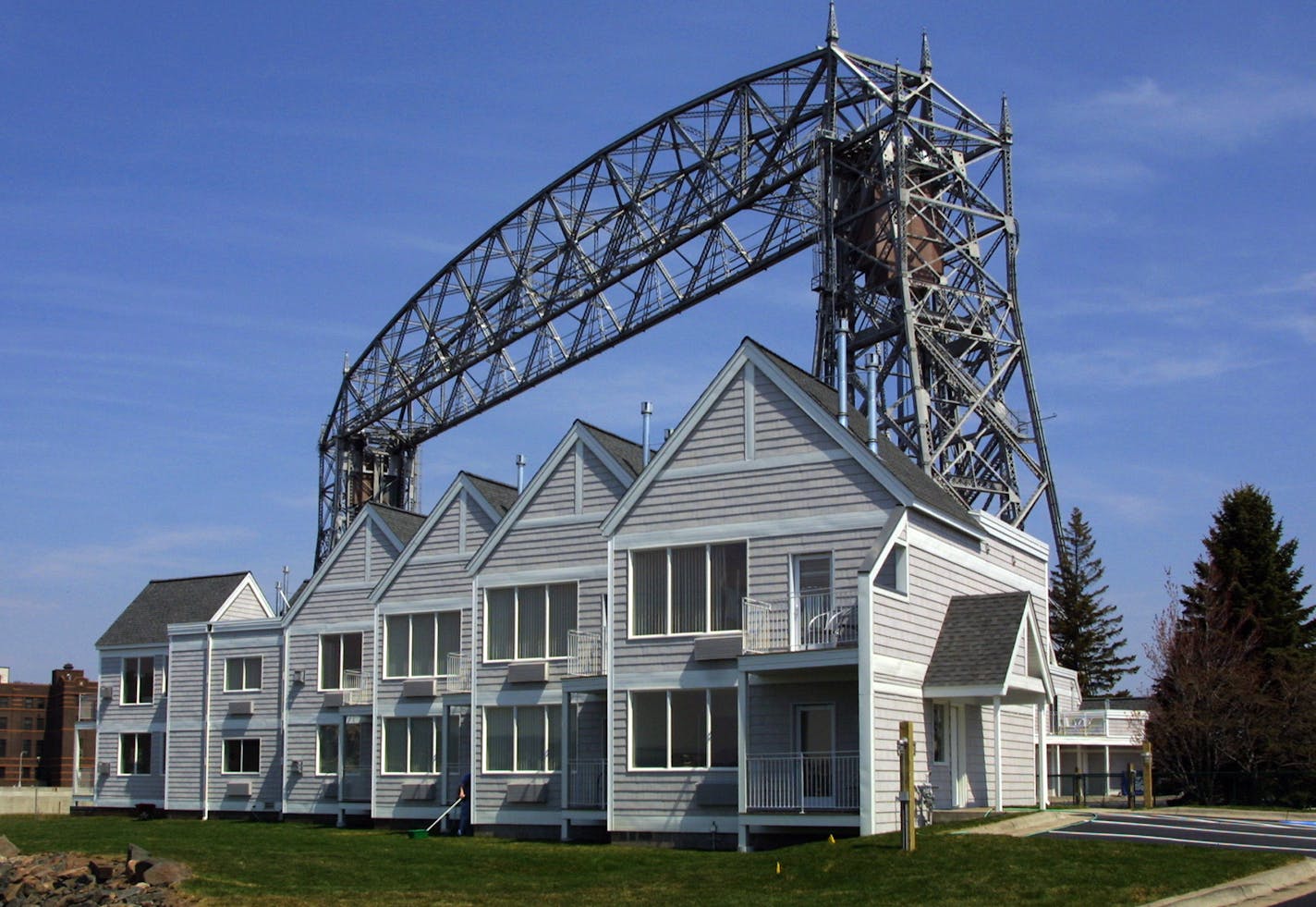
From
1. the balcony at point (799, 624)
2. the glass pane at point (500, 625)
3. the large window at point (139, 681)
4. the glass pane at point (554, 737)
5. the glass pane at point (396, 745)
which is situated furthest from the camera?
the large window at point (139, 681)

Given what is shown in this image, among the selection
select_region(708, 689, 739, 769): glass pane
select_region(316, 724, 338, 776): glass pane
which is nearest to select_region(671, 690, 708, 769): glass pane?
select_region(708, 689, 739, 769): glass pane

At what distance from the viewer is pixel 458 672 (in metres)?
39.1

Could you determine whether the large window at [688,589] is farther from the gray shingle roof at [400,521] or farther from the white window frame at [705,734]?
the gray shingle roof at [400,521]

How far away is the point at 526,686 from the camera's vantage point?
1401 inches

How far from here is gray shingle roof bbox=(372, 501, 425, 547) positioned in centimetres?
4306

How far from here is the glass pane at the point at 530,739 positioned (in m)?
35.5

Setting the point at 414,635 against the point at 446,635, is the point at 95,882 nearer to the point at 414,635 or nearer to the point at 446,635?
the point at 446,635

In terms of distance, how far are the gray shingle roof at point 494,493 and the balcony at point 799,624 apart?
1149 cm

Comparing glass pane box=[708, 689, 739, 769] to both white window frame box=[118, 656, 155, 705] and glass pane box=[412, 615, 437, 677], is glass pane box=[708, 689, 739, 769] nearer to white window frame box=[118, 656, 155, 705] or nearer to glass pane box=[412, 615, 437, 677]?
glass pane box=[412, 615, 437, 677]

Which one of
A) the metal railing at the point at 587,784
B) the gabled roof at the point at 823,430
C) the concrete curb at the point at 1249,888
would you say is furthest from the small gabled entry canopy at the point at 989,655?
the metal railing at the point at 587,784

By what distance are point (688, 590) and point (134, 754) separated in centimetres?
3006

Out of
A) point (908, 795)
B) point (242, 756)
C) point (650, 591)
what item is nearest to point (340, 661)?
point (242, 756)

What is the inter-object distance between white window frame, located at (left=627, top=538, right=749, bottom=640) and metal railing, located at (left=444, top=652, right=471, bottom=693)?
855 centimetres

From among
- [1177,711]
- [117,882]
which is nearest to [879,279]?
[1177,711]
